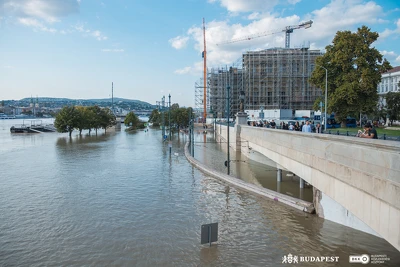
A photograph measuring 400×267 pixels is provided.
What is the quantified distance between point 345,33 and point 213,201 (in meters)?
26.3

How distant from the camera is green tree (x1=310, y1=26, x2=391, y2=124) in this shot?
32781 mm

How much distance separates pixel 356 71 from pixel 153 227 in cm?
2925

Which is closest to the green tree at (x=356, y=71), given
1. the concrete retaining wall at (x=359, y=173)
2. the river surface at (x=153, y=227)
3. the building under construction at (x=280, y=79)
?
the river surface at (x=153, y=227)

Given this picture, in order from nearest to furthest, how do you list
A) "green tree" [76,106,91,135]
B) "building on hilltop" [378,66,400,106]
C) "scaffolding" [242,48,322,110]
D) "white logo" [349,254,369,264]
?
"white logo" [349,254,369,264], "scaffolding" [242,48,322,110], "green tree" [76,106,91,135], "building on hilltop" [378,66,400,106]

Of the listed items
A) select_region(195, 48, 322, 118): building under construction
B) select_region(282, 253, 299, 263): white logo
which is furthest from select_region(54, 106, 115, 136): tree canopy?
select_region(282, 253, 299, 263): white logo

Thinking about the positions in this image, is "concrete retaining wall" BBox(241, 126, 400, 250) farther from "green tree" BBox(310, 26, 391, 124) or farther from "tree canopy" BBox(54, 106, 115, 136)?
"tree canopy" BBox(54, 106, 115, 136)

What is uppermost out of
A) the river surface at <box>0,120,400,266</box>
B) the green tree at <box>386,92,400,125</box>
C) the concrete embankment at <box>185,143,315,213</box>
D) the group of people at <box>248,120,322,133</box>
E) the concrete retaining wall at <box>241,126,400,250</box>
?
the green tree at <box>386,92,400,125</box>

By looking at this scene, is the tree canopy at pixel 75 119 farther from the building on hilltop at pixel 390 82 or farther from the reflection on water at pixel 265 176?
the building on hilltop at pixel 390 82

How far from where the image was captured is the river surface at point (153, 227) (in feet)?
35.7

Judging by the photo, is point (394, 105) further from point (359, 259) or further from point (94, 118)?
point (94, 118)

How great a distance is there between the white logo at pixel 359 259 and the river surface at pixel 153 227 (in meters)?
0.18

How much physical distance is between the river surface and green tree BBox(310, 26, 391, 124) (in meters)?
19.2

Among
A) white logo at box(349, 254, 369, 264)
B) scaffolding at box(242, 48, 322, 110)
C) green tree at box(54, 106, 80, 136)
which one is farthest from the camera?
scaffolding at box(242, 48, 322, 110)

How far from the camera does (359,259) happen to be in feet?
34.7
